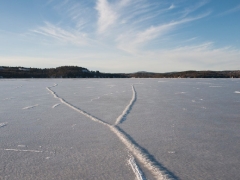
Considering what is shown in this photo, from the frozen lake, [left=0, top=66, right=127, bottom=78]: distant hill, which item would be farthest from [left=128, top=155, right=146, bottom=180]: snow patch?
[left=0, top=66, right=127, bottom=78]: distant hill

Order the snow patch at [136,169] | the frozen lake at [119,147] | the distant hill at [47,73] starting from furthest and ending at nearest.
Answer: the distant hill at [47,73], the frozen lake at [119,147], the snow patch at [136,169]

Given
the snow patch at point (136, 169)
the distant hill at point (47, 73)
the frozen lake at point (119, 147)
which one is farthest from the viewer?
the distant hill at point (47, 73)

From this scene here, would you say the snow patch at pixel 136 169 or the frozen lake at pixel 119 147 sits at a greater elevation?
the snow patch at pixel 136 169

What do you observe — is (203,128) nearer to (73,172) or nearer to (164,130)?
(164,130)

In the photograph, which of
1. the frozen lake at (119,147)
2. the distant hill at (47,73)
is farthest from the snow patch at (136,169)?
the distant hill at (47,73)

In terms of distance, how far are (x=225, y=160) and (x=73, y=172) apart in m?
1.72

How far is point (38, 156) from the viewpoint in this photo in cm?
266

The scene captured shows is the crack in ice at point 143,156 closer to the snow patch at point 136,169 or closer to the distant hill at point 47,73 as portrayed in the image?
the snow patch at point 136,169

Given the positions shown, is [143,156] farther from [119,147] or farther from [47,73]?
[47,73]

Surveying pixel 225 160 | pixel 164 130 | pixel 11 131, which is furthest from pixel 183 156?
pixel 11 131

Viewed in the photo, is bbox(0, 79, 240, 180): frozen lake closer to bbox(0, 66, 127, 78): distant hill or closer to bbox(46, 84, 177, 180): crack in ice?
bbox(46, 84, 177, 180): crack in ice

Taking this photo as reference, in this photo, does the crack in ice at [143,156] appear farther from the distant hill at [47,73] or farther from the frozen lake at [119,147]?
the distant hill at [47,73]

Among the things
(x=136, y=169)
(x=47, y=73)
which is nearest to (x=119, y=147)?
(x=136, y=169)

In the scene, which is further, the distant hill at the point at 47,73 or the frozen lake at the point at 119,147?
the distant hill at the point at 47,73
